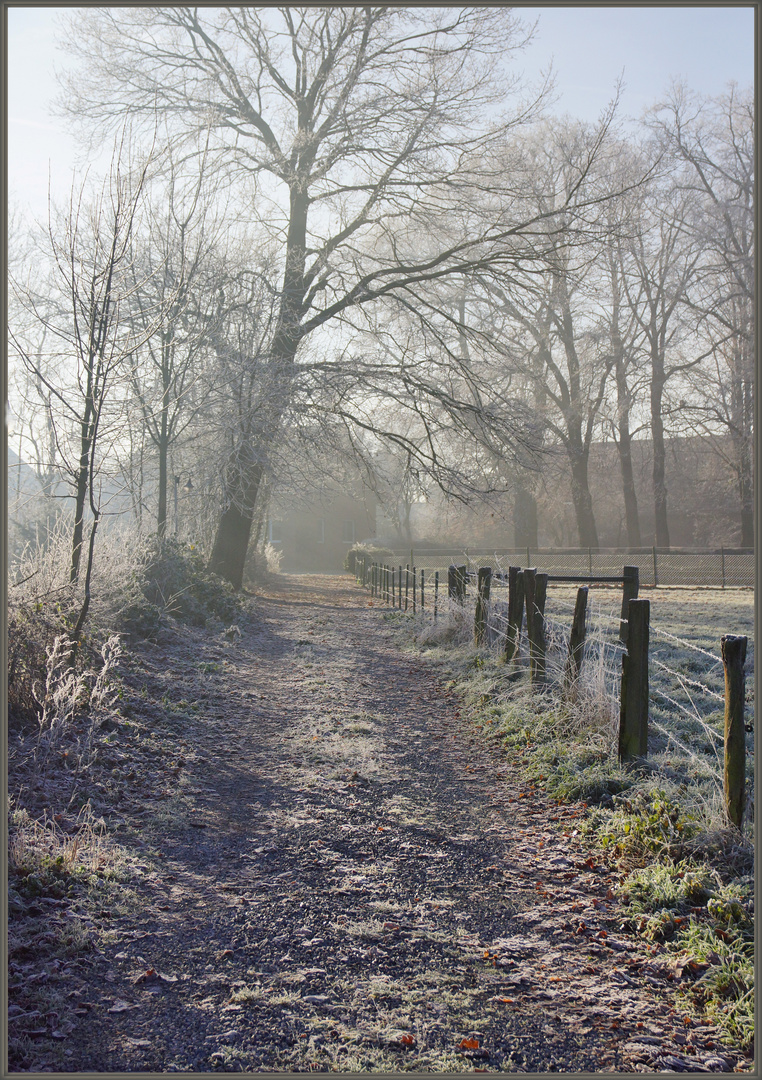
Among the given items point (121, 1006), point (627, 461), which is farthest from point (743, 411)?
point (121, 1006)

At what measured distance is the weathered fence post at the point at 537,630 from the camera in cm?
745

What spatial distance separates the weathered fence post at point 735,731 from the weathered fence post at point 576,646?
227cm

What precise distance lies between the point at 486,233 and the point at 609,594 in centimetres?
1243

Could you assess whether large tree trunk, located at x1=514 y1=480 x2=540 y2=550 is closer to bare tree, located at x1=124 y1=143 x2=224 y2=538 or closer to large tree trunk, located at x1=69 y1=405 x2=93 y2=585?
bare tree, located at x1=124 y1=143 x2=224 y2=538

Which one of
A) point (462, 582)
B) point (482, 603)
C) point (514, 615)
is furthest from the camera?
point (462, 582)

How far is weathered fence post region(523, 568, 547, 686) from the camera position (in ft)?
24.4

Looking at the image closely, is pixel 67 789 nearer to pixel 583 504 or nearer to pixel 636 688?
pixel 636 688

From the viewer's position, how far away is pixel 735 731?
405cm

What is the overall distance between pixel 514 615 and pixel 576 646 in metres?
2.01

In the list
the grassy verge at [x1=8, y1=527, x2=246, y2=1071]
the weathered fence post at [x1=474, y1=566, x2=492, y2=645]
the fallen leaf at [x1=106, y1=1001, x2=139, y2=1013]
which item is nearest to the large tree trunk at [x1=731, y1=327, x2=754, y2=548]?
the weathered fence post at [x1=474, y1=566, x2=492, y2=645]

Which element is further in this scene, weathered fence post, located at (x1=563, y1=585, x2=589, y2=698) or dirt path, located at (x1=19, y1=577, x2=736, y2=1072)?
weathered fence post, located at (x1=563, y1=585, x2=589, y2=698)

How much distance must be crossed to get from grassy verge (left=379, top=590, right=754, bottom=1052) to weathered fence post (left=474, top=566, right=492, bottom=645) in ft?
2.04

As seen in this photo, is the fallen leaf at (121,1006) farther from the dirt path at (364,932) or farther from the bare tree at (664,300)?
the bare tree at (664,300)

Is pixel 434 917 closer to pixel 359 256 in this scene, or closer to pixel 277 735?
pixel 277 735
